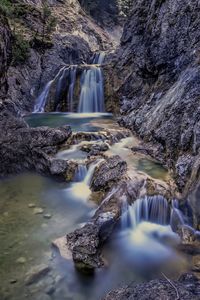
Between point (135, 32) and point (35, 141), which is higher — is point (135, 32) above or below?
above

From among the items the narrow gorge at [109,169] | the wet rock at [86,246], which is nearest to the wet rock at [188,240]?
the narrow gorge at [109,169]

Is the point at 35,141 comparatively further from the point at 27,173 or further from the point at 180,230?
the point at 180,230

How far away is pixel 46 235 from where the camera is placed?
7559 mm

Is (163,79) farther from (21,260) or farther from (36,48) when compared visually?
(36,48)

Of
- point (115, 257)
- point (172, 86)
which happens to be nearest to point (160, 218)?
point (115, 257)

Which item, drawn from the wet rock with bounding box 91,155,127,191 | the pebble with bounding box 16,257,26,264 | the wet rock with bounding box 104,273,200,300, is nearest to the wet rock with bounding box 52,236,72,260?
the pebble with bounding box 16,257,26,264

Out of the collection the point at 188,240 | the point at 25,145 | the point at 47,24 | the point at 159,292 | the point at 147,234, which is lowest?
the point at 147,234

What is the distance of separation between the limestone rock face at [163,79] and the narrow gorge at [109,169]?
0.06 m

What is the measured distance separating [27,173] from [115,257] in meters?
5.38

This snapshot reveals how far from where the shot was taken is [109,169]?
9.99m

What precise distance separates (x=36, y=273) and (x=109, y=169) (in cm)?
447

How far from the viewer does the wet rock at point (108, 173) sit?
9.55 meters

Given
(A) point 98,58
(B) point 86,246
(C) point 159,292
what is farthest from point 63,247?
(A) point 98,58

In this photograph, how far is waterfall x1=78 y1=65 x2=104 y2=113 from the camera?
19.7 m
